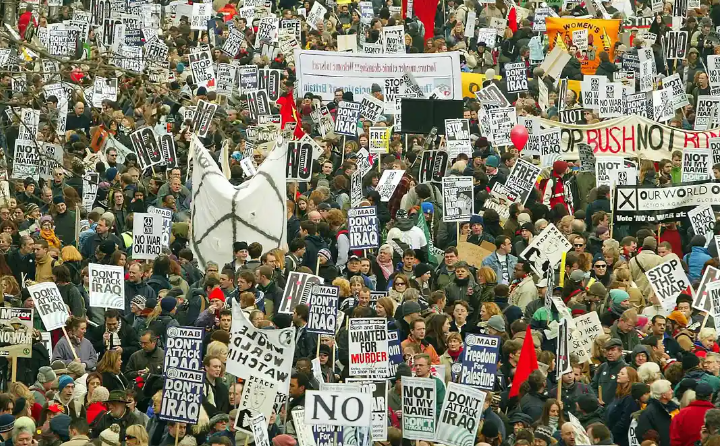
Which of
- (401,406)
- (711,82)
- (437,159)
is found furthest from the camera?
(711,82)

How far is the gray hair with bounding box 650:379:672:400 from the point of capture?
564 inches

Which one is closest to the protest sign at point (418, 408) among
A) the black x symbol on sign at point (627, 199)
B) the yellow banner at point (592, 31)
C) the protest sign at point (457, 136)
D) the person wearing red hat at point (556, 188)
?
the black x symbol on sign at point (627, 199)

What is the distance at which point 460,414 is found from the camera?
559 inches

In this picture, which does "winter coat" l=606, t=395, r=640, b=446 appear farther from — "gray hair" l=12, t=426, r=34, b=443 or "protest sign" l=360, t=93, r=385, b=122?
"protest sign" l=360, t=93, r=385, b=122

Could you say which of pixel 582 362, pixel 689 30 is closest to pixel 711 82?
pixel 689 30

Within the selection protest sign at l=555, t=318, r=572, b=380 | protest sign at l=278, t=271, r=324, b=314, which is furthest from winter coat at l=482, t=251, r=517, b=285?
protest sign at l=555, t=318, r=572, b=380

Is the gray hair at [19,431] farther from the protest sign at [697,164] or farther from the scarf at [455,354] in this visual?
the protest sign at [697,164]

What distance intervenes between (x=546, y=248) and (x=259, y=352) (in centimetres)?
511

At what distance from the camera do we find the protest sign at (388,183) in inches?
883

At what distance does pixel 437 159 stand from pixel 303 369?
26.4 feet

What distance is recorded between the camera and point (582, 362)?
649 inches

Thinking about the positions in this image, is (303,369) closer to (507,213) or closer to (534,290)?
(534,290)

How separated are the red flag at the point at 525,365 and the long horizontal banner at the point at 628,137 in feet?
31.9

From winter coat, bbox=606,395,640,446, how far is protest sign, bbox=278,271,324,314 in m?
3.61
